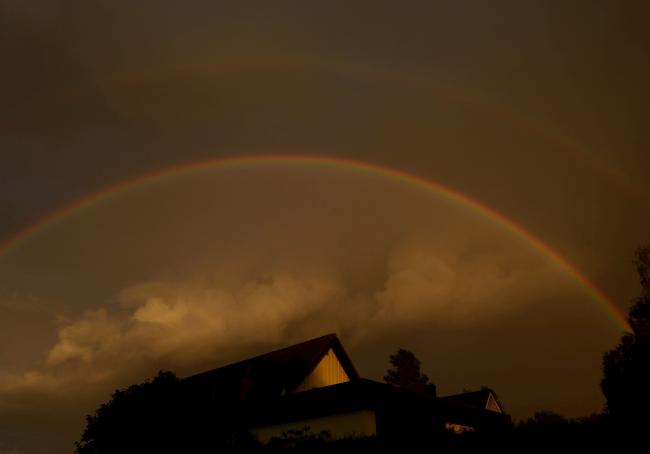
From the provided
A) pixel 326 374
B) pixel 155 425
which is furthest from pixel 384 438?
pixel 326 374

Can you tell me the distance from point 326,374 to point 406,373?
165ft

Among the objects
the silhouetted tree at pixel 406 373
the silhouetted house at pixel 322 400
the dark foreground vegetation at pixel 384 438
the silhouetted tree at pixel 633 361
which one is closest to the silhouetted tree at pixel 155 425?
the dark foreground vegetation at pixel 384 438

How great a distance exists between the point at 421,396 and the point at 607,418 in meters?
11.3

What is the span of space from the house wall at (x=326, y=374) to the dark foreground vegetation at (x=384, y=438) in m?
5.55

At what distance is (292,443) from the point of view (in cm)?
2147

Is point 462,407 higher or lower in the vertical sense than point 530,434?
higher

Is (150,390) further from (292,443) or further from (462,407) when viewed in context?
(462,407)

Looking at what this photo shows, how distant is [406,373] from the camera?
78875mm

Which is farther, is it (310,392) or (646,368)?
(646,368)

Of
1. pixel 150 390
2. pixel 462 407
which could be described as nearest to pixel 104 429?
pixel 150 390

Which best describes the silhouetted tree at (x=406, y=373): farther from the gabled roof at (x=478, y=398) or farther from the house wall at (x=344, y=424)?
the house wall at (x=344, y=424)

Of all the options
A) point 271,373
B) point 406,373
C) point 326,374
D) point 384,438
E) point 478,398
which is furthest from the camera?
point 406,373

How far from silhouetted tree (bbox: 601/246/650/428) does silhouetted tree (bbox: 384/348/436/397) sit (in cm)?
3846

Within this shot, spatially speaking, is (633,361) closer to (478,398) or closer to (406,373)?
(478,398)
